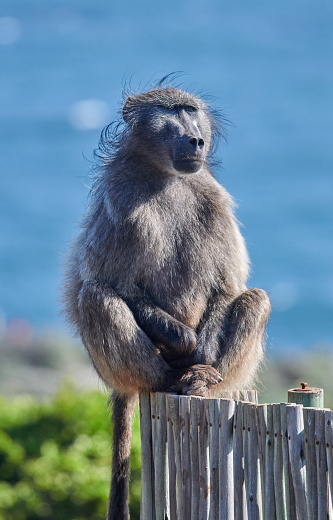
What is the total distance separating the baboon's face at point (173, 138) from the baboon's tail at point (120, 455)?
4.39 feet

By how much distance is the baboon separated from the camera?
428cm

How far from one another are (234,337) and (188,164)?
100 cm

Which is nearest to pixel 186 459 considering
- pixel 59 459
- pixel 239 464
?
pixel 239 464

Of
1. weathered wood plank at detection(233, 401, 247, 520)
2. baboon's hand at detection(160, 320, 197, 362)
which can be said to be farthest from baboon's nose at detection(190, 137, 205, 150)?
weathered wood plank at detection(233, 401, 247, 520)

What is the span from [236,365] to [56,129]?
38586 mm

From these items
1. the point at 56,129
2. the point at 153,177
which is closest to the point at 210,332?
the point at 153,177

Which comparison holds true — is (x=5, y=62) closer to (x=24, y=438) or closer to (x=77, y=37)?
(x=77, y=37)

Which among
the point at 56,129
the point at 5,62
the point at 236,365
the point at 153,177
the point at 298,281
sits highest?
the point at 5,62

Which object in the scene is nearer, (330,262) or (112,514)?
(112,514)

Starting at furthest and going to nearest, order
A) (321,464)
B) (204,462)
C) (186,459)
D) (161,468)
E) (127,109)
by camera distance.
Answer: (127,109) → (161,468) → (186,459) → (204,462) → (321,464)

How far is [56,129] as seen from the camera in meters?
41.9

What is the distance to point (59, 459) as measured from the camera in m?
6.53

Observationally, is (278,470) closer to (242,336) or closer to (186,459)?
(186,459)

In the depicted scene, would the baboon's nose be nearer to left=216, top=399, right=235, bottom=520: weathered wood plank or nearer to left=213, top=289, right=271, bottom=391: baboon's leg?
left=213, top=289, right=271, bottom=391: baboon's leg
